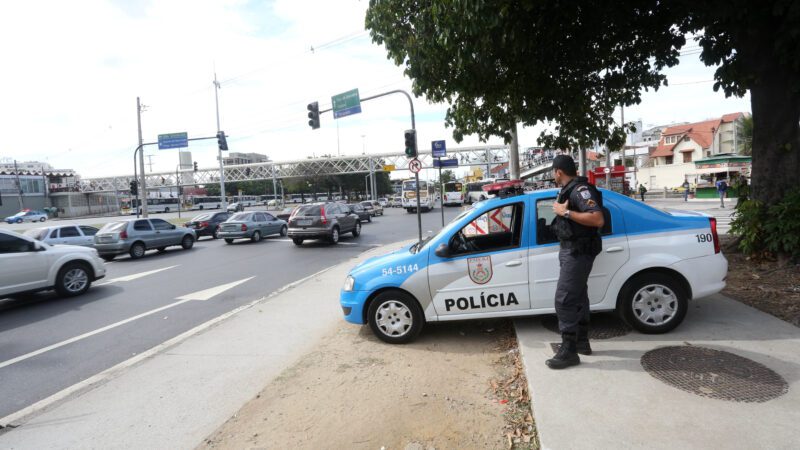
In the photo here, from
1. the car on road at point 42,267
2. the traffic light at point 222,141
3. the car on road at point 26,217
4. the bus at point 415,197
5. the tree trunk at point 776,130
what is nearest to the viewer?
the tree trunk at point 776,130

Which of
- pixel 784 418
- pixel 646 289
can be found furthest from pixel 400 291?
pixel 784 418

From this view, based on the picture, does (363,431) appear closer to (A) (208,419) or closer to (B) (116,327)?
(A) (208,419)

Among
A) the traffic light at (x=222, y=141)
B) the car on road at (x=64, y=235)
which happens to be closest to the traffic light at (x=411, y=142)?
the car on road at (x=64, y=235)

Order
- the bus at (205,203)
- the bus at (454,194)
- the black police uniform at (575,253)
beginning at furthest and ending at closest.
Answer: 1. the bus at (205,203)
2. the bus at (454,194)
3. the black police uniform at (575,253)

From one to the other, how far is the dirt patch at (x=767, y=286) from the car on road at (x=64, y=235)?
747 inches

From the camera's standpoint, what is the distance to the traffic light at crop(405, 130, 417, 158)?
1282cm

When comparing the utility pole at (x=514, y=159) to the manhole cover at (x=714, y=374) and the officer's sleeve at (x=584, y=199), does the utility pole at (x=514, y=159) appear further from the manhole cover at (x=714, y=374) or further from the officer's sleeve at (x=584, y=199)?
the manhole cover at (x=714, y=374)

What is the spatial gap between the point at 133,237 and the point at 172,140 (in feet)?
56.0

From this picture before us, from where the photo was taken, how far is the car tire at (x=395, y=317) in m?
4.72

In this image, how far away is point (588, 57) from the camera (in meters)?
8.30

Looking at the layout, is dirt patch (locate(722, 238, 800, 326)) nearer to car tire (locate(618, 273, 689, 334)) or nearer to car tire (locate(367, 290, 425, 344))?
car tire (locate(618, 273, 689, 334))

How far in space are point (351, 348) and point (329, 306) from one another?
2203 mm

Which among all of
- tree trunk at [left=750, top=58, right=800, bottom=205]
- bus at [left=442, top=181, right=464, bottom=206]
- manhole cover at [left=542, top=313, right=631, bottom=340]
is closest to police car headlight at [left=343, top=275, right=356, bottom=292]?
manhole cover at [left=542, top=313, right=631, bottom=340]

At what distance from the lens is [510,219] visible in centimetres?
460
